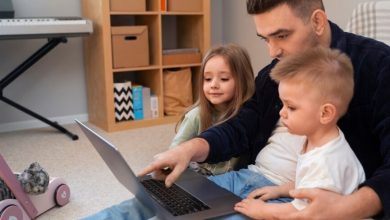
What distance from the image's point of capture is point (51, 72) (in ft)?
10.2

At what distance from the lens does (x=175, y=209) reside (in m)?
0.95

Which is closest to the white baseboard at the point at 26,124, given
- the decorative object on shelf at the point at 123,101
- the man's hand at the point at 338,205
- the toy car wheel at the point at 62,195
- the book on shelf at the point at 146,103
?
the decorative object on shelf at the point at 123,101

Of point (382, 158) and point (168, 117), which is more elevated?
point (382, 158)

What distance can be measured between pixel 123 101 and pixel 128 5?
0.65m

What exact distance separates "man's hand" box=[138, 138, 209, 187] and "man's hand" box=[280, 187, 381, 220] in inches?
11.0

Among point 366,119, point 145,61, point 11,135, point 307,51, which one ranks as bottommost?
point 11,135

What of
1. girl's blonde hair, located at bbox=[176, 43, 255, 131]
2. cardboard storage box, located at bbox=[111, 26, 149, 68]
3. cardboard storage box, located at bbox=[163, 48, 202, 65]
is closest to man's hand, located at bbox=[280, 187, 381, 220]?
girl's blonde hair, located at bbox=[176, 43, 255, 131]

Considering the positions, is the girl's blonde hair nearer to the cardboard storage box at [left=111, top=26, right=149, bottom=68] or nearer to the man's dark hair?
the man's dark hair

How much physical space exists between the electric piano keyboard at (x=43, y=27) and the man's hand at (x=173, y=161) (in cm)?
175

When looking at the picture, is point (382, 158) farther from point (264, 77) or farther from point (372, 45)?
point (264, 77)

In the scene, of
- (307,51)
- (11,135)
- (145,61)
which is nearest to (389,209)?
(307,51)

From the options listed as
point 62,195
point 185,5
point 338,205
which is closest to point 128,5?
point 185,5

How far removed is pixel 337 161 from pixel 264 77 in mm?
426

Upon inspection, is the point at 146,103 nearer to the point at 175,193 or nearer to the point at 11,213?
the point at 11,213
